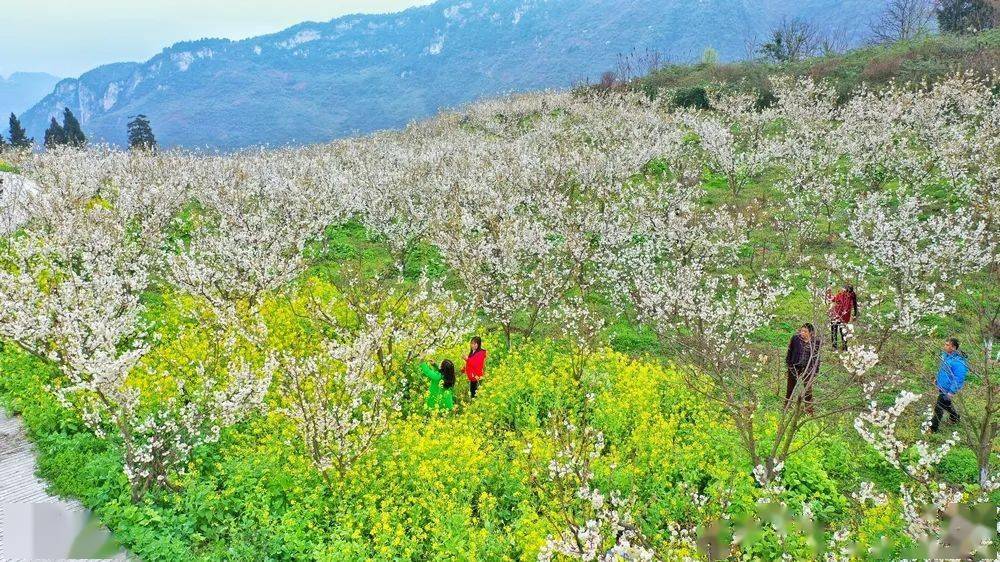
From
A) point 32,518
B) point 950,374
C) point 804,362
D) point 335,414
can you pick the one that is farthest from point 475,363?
point 950,374

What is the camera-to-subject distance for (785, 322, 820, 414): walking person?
31.8 ft

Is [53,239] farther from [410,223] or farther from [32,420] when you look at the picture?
[410,223]

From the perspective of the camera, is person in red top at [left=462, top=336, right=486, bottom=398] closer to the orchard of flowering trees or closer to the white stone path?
the orchard of flowering trees

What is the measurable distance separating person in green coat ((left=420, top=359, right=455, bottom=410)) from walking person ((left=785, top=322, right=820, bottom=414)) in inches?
295

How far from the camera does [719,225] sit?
20656 millimetres

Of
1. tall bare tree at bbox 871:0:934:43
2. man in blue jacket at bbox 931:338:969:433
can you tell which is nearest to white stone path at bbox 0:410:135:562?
man in blue jacket at bbox 931:338:969:433

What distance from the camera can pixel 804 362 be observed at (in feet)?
38.2

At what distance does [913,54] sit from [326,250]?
182ft

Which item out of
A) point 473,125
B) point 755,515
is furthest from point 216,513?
point 473,125

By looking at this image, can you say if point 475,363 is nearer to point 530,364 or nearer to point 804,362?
point 530,364

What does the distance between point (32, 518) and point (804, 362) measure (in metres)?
15.8

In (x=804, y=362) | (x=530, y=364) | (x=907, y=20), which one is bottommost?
(x=530, y=364)

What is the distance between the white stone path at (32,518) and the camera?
359 inches

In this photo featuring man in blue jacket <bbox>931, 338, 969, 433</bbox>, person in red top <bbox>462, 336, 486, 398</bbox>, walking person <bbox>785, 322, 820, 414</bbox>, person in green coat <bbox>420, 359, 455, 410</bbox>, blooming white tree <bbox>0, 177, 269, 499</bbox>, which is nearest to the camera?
walking person <bbox>785, 322, 820, 414</bbox>
